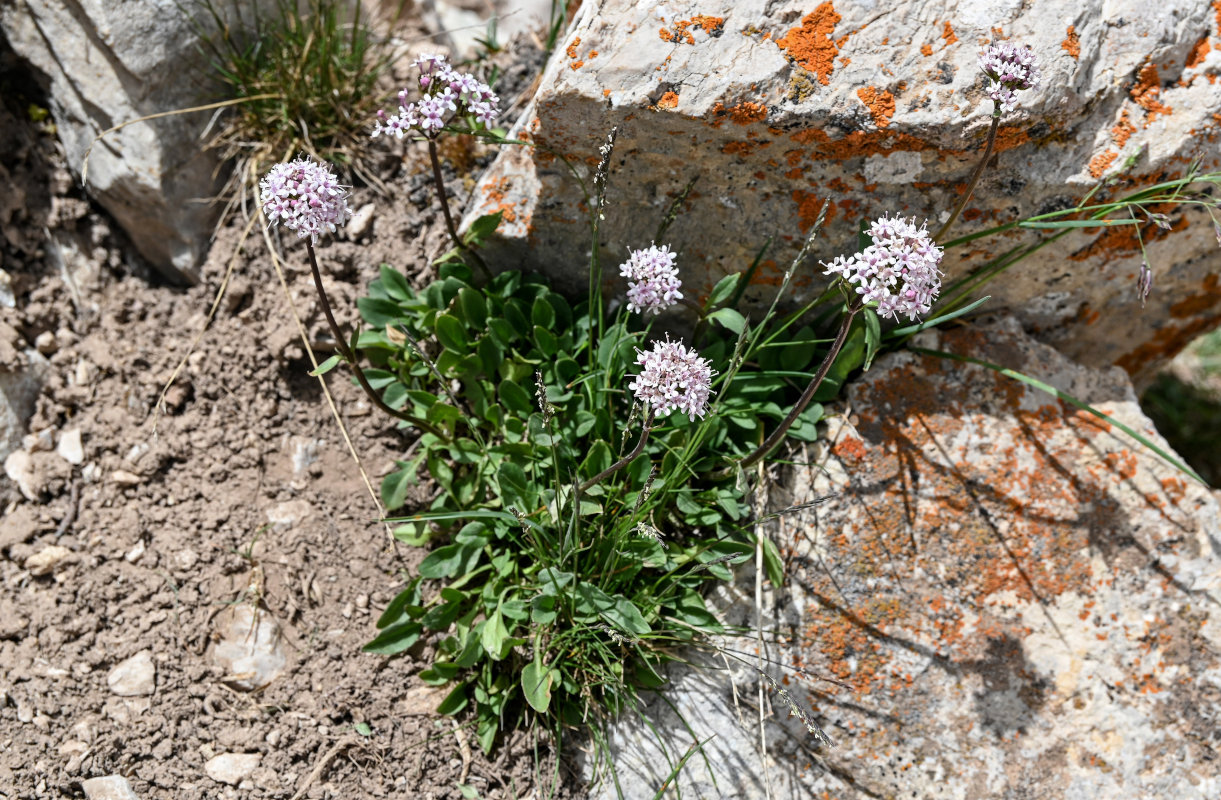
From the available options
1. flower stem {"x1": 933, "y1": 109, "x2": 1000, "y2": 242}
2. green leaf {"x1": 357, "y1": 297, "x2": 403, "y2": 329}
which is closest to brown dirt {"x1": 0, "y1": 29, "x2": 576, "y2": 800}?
green leaf {"x1": 357, "y1": 297, "x2": 403, "y2": 329}

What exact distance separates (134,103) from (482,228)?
1699 mm

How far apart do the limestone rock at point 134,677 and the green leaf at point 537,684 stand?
54.7 inches

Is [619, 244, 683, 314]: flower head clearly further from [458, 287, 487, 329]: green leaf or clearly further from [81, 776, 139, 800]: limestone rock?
[81, 776, 139, 800]: limestone rock

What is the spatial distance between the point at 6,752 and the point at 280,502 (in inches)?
48.3

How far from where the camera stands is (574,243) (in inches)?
140

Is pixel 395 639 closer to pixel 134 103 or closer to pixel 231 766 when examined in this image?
pixel 231 766

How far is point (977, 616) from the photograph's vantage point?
3309 mm

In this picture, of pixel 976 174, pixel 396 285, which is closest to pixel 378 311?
pixel 396 285

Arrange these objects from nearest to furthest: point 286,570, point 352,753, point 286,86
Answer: point 352,753, point 286,570, point 286,86

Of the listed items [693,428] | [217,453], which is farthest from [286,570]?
[693,428]

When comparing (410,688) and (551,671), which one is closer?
(551,671)

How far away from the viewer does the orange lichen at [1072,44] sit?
2951 mm

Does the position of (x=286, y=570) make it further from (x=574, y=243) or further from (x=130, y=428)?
(x=574, y=243)

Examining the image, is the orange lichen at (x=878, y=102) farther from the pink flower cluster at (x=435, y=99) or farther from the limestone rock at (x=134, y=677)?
the limestone rock at (x=134, y=677)
